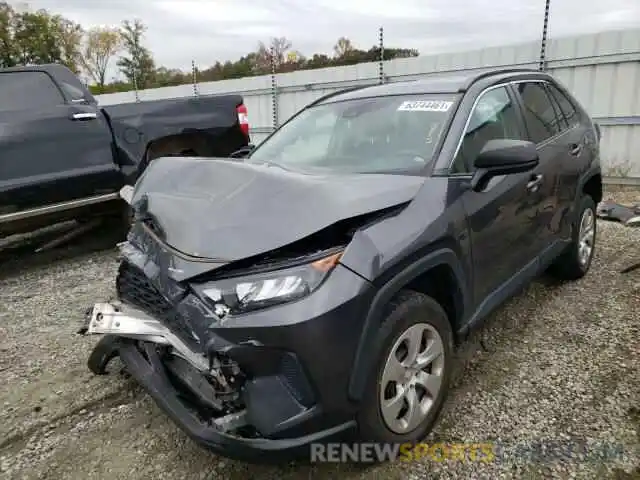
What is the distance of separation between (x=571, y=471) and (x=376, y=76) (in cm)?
881

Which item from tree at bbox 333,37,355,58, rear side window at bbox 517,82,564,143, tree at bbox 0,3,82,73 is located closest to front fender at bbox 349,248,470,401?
rear side window at bbox 517,82,564,143

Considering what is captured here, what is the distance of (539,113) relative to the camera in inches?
139

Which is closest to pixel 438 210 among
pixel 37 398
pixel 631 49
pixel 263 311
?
pixel 263 311

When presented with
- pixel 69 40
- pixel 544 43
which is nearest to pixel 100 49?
pixel 69 40

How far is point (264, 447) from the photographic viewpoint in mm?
1795

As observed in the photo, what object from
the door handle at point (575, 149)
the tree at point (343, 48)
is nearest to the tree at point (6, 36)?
the tree at point (343, 48)

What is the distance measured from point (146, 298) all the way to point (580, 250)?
3.48 meters

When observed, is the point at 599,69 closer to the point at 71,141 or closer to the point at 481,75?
the point at 481,75

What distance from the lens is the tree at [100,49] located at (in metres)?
47.0

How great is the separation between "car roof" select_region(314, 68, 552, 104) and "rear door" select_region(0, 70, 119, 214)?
2764 mm

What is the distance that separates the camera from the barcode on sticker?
2809 mm

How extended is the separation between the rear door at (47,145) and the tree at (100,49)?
46.2 meters

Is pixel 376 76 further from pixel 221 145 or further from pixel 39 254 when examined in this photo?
pixel 39 254

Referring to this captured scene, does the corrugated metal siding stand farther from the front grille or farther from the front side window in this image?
the front grille
